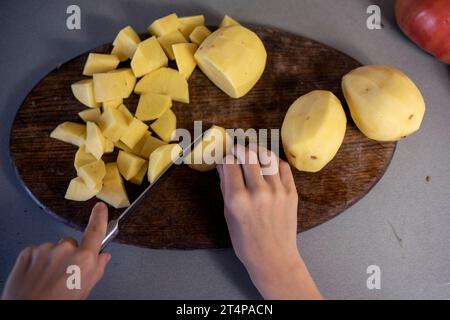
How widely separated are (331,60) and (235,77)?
33 cm

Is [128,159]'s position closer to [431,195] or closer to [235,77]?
[235,77]

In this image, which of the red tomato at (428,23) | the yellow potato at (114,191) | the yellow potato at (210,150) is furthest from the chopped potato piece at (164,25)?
the red tomato at (428,23)

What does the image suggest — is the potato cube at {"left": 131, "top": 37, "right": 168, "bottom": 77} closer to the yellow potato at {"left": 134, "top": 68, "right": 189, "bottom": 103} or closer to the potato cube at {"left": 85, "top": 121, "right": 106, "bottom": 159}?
the yellow potato at {"left": 134, "top": 68, "right": 189, "bottom": 103}

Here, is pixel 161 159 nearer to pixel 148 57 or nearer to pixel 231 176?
pixel 231 176

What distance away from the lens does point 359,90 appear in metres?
1.11

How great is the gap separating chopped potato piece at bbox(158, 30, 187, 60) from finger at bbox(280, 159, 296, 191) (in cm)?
48

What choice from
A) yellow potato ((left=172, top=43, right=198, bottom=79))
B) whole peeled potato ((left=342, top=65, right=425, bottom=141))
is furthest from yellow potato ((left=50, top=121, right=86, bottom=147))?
whole peeled potato ((left=342, top=65, right=425, bottom=141))

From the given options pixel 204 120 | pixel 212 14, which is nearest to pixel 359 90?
pixel 204 120

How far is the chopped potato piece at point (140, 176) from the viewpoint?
1149mm

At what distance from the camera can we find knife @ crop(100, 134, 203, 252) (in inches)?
40.0

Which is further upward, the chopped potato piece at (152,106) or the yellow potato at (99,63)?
the yellow potato at (99,63)

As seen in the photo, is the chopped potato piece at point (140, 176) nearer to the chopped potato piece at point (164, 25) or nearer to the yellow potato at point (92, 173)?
the yellow potato at point (92, 173)

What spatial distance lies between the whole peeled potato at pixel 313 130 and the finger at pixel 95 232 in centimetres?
52

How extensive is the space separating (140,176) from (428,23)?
99 centimetres
